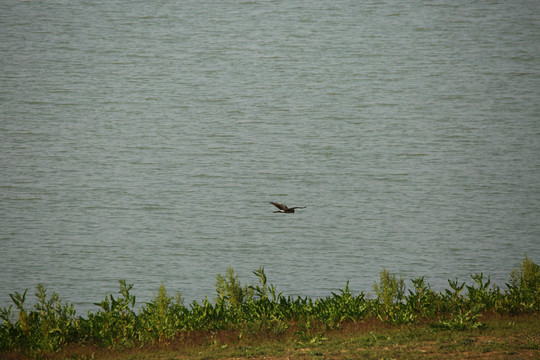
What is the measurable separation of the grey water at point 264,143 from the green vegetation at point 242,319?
10.6 feet

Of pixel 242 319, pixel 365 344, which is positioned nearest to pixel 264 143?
pixel 242 319

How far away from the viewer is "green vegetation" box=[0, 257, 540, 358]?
7.00 meters

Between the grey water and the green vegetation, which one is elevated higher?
the grey water

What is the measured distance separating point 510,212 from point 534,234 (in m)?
0.75

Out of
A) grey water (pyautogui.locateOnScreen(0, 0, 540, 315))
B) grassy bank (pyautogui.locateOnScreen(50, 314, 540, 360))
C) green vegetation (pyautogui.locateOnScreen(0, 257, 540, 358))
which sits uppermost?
grey water (pyautogui.locateOnScreen(0, 0, 540, 315))

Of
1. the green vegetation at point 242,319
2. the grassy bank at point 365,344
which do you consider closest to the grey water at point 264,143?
the green vegetation at point 242,319

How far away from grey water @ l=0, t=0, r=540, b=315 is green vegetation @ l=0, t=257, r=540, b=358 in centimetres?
322

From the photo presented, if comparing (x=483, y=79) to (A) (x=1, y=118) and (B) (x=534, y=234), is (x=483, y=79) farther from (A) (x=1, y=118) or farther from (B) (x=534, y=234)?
(A) (x=1, y=118)

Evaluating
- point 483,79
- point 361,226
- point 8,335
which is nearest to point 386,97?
point 483,79

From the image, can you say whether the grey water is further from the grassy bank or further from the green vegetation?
the grassy bank

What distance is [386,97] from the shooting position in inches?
618

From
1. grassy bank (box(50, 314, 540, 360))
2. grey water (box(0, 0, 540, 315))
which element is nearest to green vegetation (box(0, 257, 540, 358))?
grassy bank (box(50, 314, 540, 360))

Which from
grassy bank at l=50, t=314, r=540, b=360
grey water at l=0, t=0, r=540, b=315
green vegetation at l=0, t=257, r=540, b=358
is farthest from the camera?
grey water at l=0, t=0, r=540, b=315

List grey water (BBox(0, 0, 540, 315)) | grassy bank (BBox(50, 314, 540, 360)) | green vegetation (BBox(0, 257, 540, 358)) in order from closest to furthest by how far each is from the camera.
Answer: grassy bank (BBox(50, 314, 540, 360)) → green vegetation (BBox(0, 257, 540, 358)) → grey water (BBox(0, 0, 540, 315))
